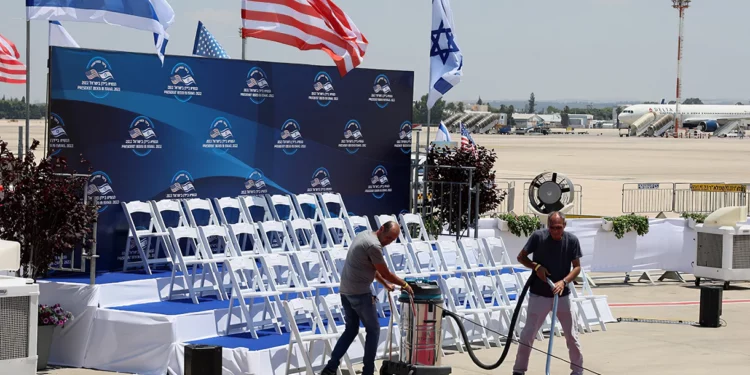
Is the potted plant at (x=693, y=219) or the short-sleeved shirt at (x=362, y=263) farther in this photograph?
the potted plant at (x=693, y=219)

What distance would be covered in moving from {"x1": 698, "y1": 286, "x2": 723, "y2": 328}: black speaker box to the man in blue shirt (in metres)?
4.07

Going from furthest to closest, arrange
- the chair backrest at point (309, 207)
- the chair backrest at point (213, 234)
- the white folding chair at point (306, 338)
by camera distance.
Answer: the chair backrest at point (309, 207)
the chair backrest at point (213, 234)
the white folding chair at point (306, 338)

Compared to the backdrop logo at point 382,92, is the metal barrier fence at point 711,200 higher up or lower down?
lower down

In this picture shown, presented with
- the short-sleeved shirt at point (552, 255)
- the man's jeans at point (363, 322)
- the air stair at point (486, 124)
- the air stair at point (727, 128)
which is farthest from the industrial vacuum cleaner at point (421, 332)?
the air stair at point (486, 124)

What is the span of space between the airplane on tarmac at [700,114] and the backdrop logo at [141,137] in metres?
99.0

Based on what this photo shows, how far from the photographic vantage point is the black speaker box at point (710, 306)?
1368 centimetres

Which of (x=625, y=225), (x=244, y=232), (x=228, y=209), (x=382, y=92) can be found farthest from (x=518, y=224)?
(x=244, y=232)

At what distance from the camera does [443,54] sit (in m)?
16.5

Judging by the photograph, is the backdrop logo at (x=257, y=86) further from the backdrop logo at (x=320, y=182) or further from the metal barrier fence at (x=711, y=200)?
the metal barrier fence at (x=711, y=200)

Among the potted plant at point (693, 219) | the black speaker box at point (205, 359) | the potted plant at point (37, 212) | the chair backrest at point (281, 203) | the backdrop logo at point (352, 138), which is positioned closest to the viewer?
the black speaker box at point (205, 359)

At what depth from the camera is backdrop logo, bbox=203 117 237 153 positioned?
45.6ft

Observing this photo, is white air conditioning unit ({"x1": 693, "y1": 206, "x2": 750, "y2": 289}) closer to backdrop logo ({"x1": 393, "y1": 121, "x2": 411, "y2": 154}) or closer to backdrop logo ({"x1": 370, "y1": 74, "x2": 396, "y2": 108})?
backdrop logo ({"x1": 393, "y1": 121, "x2": 411, "y2": 154})

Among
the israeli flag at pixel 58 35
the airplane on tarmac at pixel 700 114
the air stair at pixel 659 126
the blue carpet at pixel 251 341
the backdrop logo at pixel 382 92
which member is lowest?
the blue carpet at pixel 251 341

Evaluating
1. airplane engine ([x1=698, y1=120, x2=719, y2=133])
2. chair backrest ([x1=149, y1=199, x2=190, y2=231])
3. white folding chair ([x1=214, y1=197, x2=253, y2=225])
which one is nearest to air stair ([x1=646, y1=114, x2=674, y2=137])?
airplane engine ([x1=698, y1=120, x2=719, y2=133])
